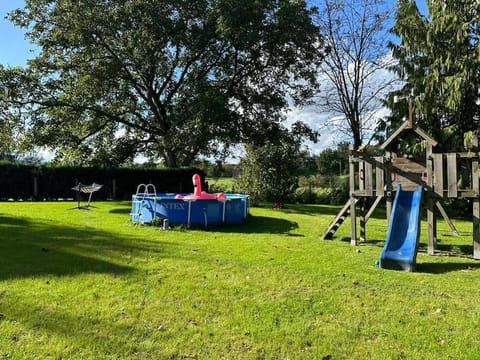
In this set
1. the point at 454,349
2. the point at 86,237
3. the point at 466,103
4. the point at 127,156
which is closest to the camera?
the point at 454,349

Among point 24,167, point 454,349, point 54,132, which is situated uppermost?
point 54,132

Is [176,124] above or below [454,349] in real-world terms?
above

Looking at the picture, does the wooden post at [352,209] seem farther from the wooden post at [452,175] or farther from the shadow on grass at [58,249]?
the shadow on grass at [58,249]

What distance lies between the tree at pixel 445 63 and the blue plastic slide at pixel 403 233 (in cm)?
770

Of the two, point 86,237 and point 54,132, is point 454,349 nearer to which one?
point 86,237

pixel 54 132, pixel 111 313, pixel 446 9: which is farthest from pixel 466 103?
pixel 54 132

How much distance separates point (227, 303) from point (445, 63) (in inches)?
537

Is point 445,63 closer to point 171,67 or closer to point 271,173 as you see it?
point 271,173

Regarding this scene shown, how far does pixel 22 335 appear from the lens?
12.1 ft

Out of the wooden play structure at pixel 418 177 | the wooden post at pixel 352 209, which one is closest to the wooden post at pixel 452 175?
the wooden play structure at pixel 418 177

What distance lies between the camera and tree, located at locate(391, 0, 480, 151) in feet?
45.2

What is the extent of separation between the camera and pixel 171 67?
23375mm

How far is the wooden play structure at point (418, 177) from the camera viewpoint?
7.65 metres

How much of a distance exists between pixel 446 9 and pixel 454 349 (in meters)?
13.9
